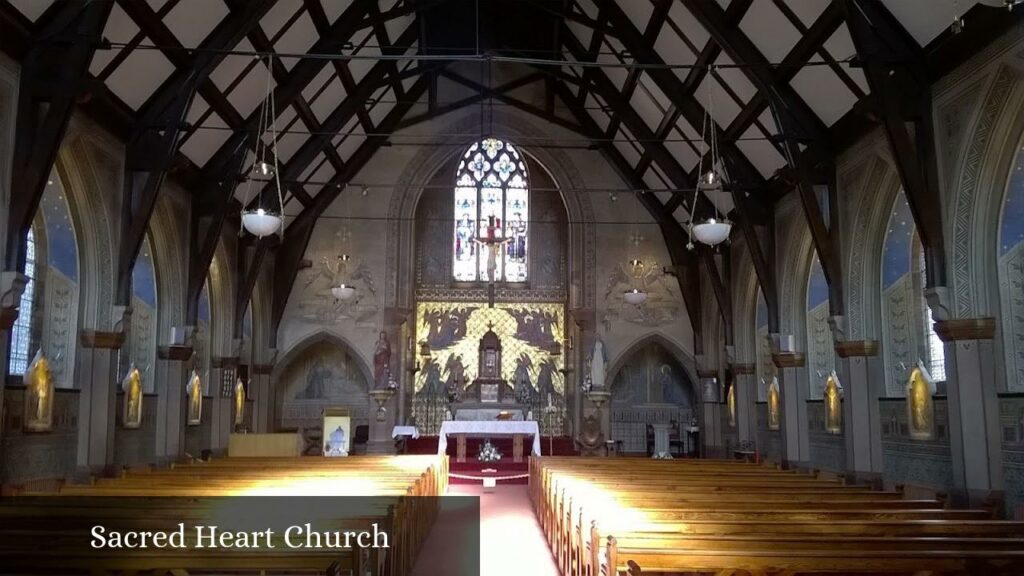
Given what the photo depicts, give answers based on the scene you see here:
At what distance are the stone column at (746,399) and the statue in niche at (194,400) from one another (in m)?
13.5

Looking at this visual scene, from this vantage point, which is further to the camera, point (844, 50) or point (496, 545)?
point (844, 50)

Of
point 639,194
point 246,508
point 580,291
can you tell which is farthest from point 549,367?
point 246,508

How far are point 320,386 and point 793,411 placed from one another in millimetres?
15111

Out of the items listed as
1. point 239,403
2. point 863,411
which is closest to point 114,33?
point 239,403

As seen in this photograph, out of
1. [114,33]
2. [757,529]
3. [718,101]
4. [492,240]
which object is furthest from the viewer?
[492,240]

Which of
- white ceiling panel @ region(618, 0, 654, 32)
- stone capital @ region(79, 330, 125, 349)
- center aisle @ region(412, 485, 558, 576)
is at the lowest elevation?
center aisle @ region(412, 485, 558, 576)

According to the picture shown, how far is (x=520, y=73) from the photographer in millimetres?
26703

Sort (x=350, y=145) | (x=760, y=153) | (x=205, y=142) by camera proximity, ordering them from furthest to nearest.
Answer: (x=350, y=145), (x=760, y=153), (x=205, y=142)

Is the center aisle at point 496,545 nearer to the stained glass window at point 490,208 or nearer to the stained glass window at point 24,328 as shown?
the stained glass window at point 24,328

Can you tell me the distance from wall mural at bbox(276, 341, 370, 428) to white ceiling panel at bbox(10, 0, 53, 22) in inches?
622

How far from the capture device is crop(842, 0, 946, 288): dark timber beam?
11.8 meters

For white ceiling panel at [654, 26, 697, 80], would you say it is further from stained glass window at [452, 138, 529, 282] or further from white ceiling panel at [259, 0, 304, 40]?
stained glass window at [452, 138, 529, 282]

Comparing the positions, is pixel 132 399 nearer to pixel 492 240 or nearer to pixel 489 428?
pixel 489 428

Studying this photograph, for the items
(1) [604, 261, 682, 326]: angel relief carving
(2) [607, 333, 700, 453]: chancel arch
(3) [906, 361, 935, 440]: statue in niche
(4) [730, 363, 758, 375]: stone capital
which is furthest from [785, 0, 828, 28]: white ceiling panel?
(2) [607, 333, 700, 453]: chancel arch
